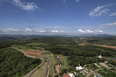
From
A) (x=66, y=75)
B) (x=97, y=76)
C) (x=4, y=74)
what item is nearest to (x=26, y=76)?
(x=4, y=74)

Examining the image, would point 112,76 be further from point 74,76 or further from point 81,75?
point 74,76

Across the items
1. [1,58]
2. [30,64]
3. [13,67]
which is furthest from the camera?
[1,58]

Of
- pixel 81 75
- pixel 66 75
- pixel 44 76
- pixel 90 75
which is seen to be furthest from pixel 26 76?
pixel 90 75

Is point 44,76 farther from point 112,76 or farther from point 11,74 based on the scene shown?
point 112,76

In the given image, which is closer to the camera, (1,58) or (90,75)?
(90,75)

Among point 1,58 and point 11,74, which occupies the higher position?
point 1,58

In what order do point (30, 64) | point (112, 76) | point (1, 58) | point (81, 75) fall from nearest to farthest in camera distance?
point (112, 76), point (81, 75), point (30, 64), point (1, 58)

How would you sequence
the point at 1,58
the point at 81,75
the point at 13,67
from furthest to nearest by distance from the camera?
the point at 1,58, the point at 13,67, the point at 81,75

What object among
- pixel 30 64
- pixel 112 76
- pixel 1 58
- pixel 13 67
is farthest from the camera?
pixel 1 58

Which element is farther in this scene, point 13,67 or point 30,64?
point 30,64
